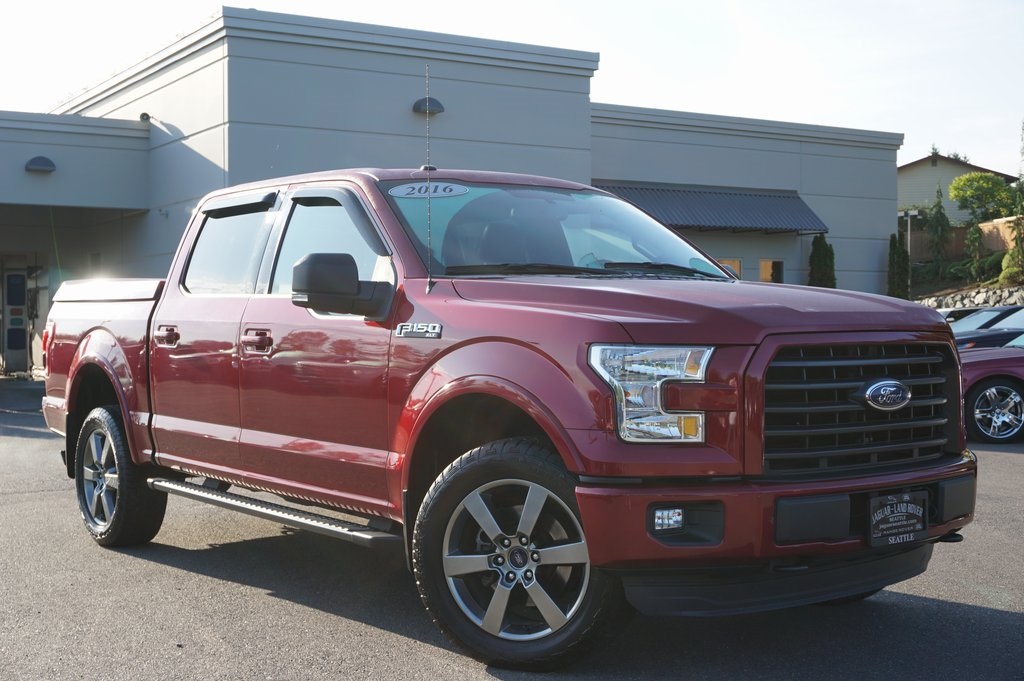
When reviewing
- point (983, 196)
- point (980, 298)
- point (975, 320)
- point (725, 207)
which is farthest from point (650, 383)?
point (983, 196)

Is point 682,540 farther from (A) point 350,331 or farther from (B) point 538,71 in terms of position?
(B) point 538,71

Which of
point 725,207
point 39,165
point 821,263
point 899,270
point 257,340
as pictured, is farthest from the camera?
point 899,270

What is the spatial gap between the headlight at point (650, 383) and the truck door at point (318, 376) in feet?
4.08

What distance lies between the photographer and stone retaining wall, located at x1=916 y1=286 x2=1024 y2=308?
35.7 metres

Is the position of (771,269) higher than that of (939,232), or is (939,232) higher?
(939,232)

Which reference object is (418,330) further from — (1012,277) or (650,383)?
(1012,277)

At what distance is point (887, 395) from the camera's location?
4.36m

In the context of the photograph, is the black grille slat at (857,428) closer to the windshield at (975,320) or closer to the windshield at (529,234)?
the windshield at (529,234)

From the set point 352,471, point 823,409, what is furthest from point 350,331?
point 823,409

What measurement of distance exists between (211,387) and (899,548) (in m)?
3.43

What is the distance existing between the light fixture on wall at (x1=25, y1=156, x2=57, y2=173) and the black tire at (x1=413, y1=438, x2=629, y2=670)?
64.9ft

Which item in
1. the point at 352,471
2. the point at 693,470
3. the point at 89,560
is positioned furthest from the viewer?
the point at 89,560

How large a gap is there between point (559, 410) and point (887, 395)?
1.22 m

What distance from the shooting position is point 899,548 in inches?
175
